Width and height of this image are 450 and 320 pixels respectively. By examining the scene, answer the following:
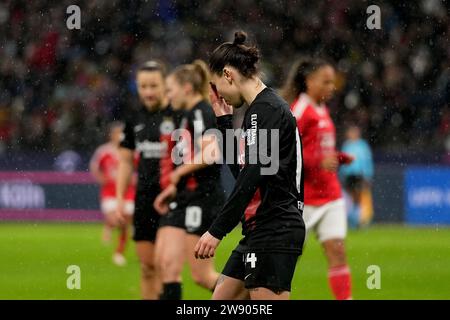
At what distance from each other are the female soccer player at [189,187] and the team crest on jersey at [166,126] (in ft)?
0.77

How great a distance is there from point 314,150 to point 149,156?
1.57 m

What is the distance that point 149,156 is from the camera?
905 centimetres

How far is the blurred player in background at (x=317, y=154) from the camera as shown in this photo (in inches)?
340

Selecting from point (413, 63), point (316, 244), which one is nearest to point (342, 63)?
point (413, 63)

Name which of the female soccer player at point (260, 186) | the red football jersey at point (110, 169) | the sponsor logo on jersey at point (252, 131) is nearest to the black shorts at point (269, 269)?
the female soccer player at point (260, 186)

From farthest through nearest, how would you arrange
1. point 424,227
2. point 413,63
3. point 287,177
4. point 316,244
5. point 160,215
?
point 413,63, point 424,227, point 316,244, point 160,215, point 287,177

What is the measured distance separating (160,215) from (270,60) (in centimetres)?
1263

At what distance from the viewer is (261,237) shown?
5.53 meters

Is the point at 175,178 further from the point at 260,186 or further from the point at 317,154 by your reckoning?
the point at 260,186

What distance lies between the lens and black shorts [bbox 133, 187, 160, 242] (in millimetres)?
8930

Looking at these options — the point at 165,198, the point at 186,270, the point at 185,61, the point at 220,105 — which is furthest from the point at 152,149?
the point at 185,61

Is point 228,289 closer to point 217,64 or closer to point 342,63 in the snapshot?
point 217,64

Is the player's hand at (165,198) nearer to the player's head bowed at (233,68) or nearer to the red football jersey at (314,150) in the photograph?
the red football jersey at (314,150)

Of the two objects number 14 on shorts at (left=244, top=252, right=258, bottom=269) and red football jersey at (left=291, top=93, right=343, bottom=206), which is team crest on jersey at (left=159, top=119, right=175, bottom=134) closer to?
red football jersey at (left=291, top=93, right=343, bottom=206)
